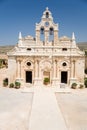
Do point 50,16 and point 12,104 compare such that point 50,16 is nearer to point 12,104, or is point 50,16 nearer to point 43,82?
point 43,82

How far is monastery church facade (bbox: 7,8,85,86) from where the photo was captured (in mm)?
27516

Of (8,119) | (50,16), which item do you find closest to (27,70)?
(50,16)

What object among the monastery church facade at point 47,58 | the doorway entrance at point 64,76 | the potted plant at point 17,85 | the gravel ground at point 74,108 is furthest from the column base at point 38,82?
the gravel ground at point 74,108

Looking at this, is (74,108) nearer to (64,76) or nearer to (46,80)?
(46,80)

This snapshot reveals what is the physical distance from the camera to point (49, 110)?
55.5 feet

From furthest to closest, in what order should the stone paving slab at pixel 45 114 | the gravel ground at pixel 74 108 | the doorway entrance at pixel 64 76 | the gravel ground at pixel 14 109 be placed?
the doorway entrance at pixel 64 76 < the gravel ground at pixel 74 108 < the gravel ground at pixel 14 109 < the stone paving slab at pixel 45 114

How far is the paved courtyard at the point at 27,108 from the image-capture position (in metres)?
13.8

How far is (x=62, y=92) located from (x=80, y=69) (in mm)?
5165

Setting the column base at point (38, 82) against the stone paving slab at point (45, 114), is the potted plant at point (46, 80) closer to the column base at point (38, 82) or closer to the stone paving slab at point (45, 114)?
the column base at point (38, 82)

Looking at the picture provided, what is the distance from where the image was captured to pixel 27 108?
58.5ft

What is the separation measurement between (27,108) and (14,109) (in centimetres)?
119

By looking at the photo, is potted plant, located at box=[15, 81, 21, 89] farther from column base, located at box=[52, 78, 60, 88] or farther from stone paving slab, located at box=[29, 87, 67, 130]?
column base, located at box=[52, 78, 60, 88]

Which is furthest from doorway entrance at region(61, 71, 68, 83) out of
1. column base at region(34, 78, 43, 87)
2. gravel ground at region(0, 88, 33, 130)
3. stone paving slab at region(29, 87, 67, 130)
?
gravel ground at region(0, 88, 33, 130)

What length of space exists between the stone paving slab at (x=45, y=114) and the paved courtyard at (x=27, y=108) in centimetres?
39
